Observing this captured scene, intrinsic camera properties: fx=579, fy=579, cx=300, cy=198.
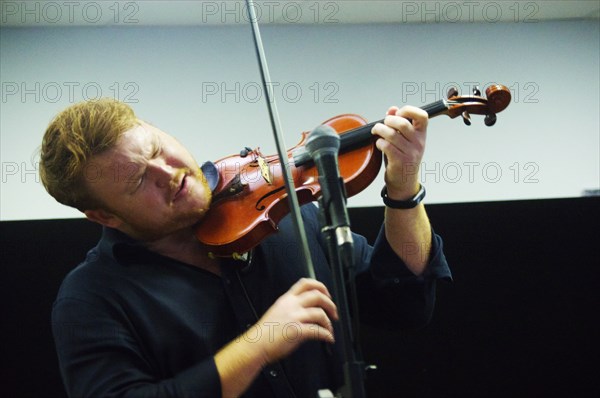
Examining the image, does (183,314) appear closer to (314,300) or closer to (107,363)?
(107,363)

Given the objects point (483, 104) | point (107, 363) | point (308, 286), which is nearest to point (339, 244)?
point (308, 286)

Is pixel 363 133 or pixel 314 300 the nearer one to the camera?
pixel 314 300

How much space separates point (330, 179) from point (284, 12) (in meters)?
2.08

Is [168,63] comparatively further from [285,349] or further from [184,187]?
[285,349]

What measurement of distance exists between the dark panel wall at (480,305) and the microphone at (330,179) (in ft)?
4.06

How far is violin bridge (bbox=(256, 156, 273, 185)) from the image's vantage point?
1289mm

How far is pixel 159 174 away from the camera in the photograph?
1.17m

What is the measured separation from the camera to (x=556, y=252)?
2.04 meters

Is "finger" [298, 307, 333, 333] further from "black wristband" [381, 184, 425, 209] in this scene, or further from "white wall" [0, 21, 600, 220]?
"white wall" [0, 21, 600, 220]

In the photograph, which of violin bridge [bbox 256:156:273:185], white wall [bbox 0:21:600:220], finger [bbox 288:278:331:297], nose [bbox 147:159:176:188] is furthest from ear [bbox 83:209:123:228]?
white wall [bbox 0:21:600:220]

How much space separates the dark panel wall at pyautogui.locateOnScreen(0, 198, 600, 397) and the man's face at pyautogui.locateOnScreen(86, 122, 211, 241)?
0.85 meters

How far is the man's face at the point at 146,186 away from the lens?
1164 mm

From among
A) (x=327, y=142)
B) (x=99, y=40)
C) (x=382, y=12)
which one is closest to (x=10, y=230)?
(x=99, y=40)

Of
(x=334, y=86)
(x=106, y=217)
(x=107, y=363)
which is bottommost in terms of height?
(x=107, y=363)
